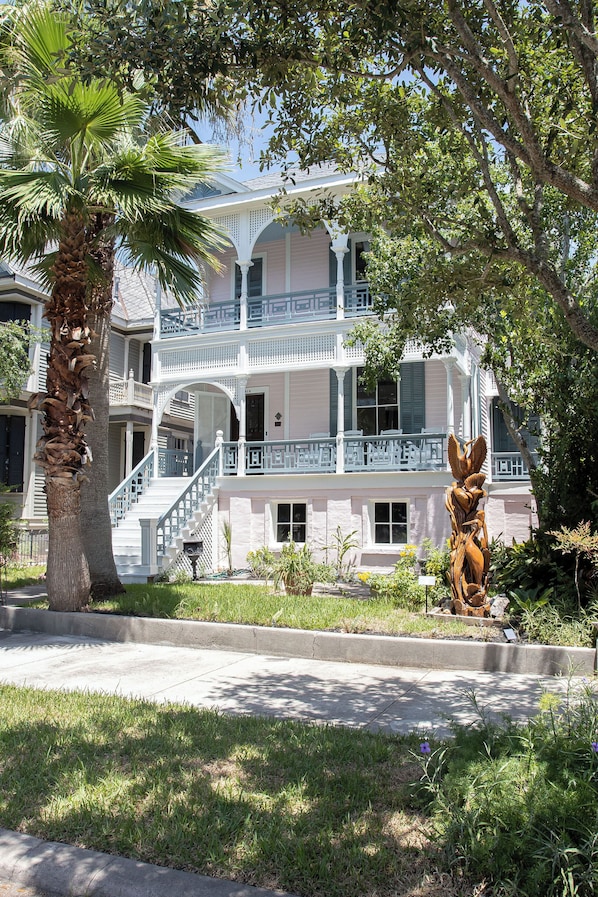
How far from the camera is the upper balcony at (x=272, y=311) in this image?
17.6 m

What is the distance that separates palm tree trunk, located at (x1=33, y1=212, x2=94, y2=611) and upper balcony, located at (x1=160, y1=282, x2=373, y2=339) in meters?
8.21

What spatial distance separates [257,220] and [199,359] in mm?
3884

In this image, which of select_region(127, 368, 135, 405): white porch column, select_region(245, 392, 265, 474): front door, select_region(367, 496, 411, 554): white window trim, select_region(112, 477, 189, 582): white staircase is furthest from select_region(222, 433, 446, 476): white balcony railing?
select_region(127, 368, 135, 405): white porch column

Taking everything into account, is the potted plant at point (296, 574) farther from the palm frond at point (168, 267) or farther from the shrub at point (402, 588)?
the palm frond at point (168, 267)

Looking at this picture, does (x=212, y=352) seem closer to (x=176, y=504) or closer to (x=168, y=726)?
(x=176, y=504)

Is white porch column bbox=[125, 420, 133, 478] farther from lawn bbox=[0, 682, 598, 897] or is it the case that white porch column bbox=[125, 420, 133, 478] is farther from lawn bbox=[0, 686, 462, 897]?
lawn bbox=[0, 682, 598, 897]

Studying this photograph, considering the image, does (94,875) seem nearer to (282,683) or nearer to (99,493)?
(282,683)

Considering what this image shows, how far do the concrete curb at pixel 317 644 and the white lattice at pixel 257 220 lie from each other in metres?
11.7

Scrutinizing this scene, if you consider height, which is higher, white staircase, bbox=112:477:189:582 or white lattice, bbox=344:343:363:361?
white lattice, bbox=344:343:363:361

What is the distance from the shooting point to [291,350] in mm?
17828

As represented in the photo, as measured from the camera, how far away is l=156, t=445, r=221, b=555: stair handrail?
602 inches

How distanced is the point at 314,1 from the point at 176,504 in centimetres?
1126

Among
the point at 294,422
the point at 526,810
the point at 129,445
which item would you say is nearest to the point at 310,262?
the point at 294,422

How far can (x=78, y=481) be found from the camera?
1004 cm
